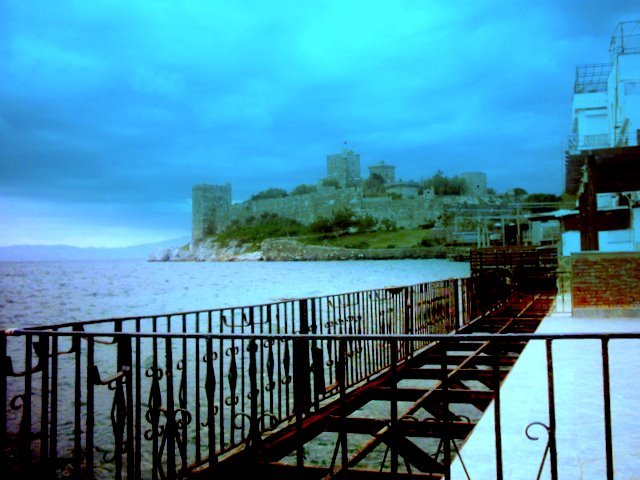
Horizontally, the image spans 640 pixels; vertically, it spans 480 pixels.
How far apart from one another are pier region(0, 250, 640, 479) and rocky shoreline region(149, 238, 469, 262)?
103 m

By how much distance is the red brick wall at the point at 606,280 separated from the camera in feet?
39.3

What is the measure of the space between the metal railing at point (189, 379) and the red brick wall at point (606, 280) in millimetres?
2592

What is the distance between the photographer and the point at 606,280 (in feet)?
39.8

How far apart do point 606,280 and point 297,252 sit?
142 metres

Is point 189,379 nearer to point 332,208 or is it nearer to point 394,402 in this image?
point 394,402

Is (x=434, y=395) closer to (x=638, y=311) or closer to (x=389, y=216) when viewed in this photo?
(x=638, y=311)

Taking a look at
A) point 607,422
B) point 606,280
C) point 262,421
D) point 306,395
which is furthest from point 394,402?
point 606,280

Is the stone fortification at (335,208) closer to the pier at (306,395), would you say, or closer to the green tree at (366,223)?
the green tree at (366,223)

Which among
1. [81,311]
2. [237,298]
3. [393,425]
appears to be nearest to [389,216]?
[237,298]

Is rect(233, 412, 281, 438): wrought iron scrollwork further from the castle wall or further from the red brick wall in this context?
the castle wall

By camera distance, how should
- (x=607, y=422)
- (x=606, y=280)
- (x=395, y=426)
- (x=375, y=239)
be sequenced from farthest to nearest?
(x=375, y=239)
(x=606, y=280)
(x=395, y=426)
(x=607, y=422)

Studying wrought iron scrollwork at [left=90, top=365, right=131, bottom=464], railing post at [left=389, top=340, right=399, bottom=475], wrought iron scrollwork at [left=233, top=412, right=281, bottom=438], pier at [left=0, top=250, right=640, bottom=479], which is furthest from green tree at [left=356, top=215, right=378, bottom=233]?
railing post at [left=389, top=340, right=399, bottom=475]

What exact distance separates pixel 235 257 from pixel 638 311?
160159 mm

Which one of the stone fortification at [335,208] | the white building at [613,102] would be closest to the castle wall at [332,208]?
the stone fortification at [335,208]
